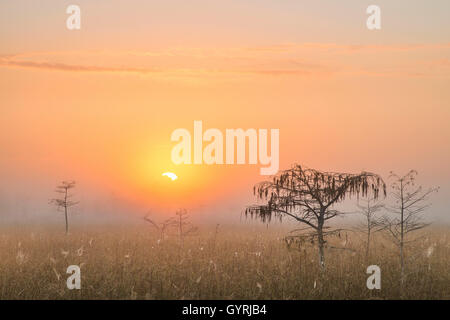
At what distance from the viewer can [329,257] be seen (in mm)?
21156

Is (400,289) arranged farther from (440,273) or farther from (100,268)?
(100,268)

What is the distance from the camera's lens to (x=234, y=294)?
15.4 metres

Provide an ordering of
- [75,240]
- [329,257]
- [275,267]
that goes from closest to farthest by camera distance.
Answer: [275,267] < [329,257] < [75,240]

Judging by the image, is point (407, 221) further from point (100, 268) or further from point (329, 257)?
point (100, 268)

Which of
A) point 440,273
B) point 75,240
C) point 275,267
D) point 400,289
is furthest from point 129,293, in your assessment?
point 75,240

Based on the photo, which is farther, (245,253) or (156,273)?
(245,253)

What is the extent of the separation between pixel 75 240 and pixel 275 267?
16243 mm

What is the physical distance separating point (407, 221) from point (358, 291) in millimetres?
2885

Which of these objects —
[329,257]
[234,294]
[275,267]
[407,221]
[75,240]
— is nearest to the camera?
[234,294]

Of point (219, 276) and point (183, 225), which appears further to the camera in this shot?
point (183, 225)

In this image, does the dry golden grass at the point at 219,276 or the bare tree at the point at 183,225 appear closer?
the dry golden grass at the point at 219,276

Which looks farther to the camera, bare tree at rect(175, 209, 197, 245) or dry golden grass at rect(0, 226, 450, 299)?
bare tree at rect(175, 209, 197, 245)

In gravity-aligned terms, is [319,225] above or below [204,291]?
above

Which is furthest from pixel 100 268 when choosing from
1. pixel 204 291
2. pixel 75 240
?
pixel 75 240
